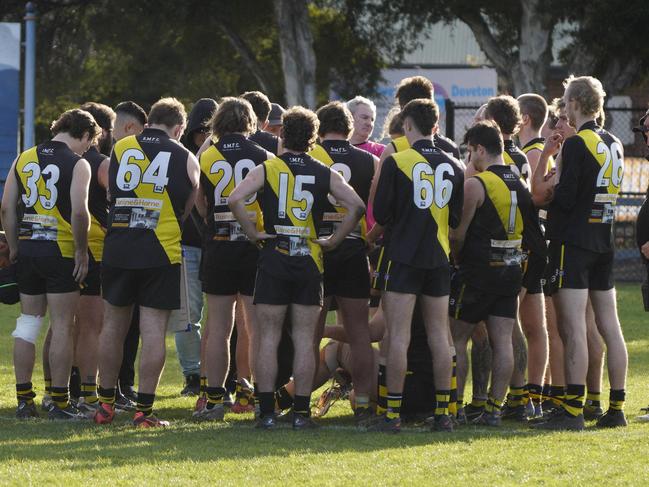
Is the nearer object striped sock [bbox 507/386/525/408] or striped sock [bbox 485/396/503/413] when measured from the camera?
striped sock [bbox 485/396/503/413]

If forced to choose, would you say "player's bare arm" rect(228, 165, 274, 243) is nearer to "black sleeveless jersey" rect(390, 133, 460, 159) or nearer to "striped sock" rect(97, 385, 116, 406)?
"black sleeveless jersey" rect(390, 133, 460, 159)

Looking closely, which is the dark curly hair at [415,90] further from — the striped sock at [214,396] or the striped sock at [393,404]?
the striped sock at [214,396]

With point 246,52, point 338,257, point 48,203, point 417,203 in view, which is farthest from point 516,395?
point 246,52

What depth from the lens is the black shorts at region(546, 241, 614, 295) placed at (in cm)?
804

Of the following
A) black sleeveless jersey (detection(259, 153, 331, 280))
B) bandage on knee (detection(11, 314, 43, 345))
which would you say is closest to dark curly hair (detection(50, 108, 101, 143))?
bandage on knee (detection(11, 314, 43, 345))

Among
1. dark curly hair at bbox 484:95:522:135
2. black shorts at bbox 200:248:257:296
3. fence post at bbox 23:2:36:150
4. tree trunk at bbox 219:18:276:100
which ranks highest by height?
tree trunk at bbox 219:18:276:100

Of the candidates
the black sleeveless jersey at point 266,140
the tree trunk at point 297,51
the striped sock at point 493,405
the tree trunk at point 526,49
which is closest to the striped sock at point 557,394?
the striped sock at point 493,405

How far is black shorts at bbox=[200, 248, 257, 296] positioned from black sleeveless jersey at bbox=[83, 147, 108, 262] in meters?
0.78

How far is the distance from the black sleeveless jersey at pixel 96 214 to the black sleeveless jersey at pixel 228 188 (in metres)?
0.81

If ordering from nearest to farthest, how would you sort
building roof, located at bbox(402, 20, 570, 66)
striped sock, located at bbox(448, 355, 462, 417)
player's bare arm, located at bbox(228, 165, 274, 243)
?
player's bare arm, located at bbox(228, 165, 274, 243) < striped sock, located at bbox(448, 355, 462, 417) < building roof, located at bbox(402, 20, 570, 66)

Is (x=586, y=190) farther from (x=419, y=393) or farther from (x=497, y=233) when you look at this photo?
(x=419, y=393)

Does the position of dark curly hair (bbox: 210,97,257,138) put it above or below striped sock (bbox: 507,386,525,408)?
above

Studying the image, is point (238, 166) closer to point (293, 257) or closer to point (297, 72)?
point (293, 257)

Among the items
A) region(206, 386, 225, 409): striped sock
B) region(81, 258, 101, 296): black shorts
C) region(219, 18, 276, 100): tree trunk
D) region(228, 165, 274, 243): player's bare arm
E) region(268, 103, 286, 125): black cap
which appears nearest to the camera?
region(228, 165, 274, 243): player's bare arm
